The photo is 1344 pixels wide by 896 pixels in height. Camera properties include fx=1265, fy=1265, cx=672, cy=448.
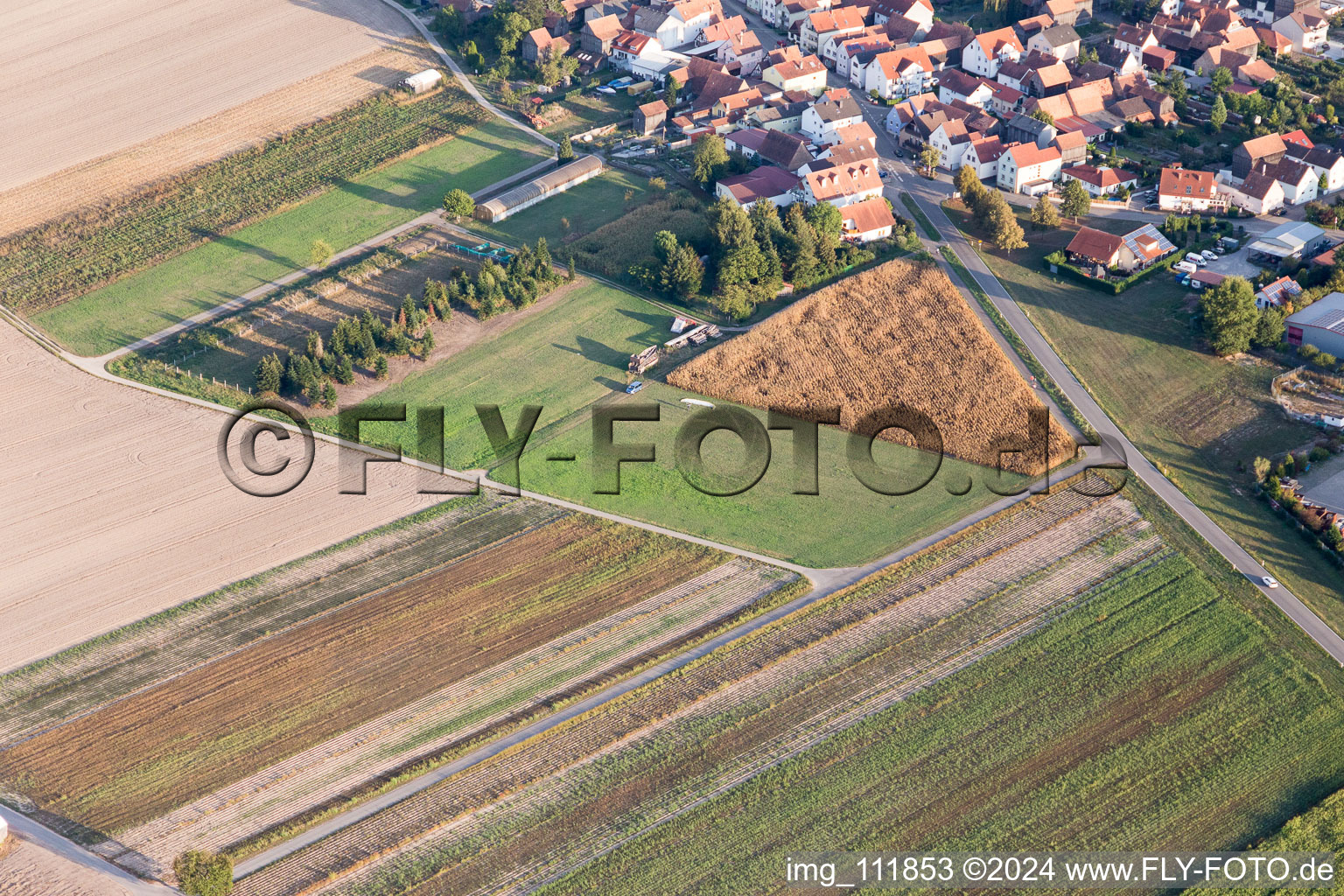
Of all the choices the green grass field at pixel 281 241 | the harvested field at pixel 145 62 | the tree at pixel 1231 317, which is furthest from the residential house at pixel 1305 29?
the harvested field at pixel 145 62

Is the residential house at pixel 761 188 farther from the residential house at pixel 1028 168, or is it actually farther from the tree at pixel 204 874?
the tree at pixel 204 874

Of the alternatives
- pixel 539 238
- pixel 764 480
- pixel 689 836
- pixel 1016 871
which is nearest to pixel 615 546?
pixel 764 480

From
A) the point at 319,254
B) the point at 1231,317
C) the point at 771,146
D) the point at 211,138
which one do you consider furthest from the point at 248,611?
the point at 211,138

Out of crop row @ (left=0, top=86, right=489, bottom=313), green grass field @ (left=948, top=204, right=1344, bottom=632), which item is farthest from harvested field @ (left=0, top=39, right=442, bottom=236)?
green grass field @ (left=948, top=204, right=1344, bottom=632)

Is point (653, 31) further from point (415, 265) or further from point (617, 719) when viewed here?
point (617, 719)

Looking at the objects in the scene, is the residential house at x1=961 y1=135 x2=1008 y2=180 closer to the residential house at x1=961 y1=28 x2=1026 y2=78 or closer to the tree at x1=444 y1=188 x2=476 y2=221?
the residential house at x1=961 y1=28 x2=1026 y2=78
